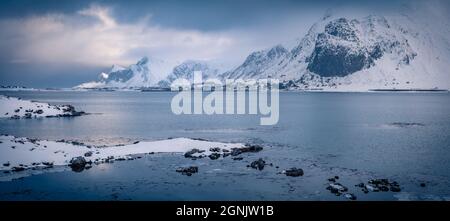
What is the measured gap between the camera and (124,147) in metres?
62.2

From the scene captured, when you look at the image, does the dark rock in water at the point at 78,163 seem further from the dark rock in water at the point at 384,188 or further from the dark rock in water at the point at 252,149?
the dark rock in water at the point at 384,188

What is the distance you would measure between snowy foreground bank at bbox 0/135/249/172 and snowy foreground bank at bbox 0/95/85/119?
220 feet

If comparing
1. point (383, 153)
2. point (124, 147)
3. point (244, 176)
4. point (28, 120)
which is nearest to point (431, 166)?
point (383, 153)

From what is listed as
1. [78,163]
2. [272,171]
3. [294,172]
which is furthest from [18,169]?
[294,172]

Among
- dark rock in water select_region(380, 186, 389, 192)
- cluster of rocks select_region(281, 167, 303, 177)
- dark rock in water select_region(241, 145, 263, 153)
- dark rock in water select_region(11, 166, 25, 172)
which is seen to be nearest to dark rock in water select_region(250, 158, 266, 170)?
cluster of rocks select_region(281, 167, 303, 177)

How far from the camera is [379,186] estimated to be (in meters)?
41.1

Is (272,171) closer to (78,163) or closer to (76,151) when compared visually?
(78,163)

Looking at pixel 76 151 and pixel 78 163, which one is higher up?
pixel 76 151

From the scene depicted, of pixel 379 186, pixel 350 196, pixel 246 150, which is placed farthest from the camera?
pixel 246 150

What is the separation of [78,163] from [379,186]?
3228 centimetres

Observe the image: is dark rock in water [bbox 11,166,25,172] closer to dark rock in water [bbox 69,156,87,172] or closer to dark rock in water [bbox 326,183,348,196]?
dark rock in water [bbox 69,156,87,172]

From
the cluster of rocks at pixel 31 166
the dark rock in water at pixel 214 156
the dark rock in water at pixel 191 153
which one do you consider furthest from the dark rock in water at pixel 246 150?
the cluster of rocks at pixel 31 166

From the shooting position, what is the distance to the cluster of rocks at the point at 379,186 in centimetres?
4028
